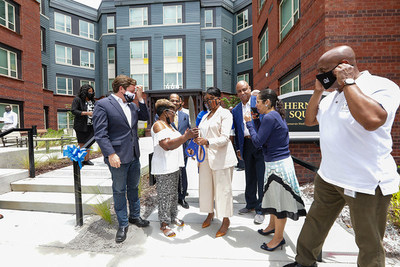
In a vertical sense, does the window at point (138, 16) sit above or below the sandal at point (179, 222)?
above

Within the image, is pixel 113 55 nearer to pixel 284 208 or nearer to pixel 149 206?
pixel 149 206

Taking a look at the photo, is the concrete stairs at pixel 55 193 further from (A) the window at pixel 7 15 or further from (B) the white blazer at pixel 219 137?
(A) the window at pixel 7 15

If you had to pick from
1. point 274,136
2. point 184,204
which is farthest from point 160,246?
point 274,136

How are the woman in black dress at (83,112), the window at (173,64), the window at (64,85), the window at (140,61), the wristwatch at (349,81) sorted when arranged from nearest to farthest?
the wristwatch at (349,81) → the woman in black dress at (83,112) → the window at (173,64) → the window at (140,61) → the window at (64,85)

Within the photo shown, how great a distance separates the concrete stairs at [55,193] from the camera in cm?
401

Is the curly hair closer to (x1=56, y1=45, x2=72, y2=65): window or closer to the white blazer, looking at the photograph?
the white blazer

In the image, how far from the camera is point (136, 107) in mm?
3377

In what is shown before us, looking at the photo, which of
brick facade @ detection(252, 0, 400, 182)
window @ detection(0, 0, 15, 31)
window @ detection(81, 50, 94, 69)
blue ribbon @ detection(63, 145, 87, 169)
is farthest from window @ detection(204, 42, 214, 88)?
blue ribbon @ detection(63, 145, 87, 169)

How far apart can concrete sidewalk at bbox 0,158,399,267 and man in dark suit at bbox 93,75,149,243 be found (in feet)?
1.22

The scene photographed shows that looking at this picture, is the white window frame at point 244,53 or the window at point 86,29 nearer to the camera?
the white window frame at point 244,53

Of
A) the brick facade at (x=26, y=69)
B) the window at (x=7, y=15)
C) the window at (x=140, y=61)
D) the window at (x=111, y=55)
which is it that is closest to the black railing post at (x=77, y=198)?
the brick facade at (x=26, y=69)

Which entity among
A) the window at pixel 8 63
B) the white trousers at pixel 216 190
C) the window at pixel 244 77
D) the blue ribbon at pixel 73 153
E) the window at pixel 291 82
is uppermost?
the window at pixel 244 77

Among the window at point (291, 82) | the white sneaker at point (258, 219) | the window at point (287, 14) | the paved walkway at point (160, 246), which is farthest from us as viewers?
the window at point (287, 14)

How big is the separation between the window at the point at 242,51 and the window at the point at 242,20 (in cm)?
193
